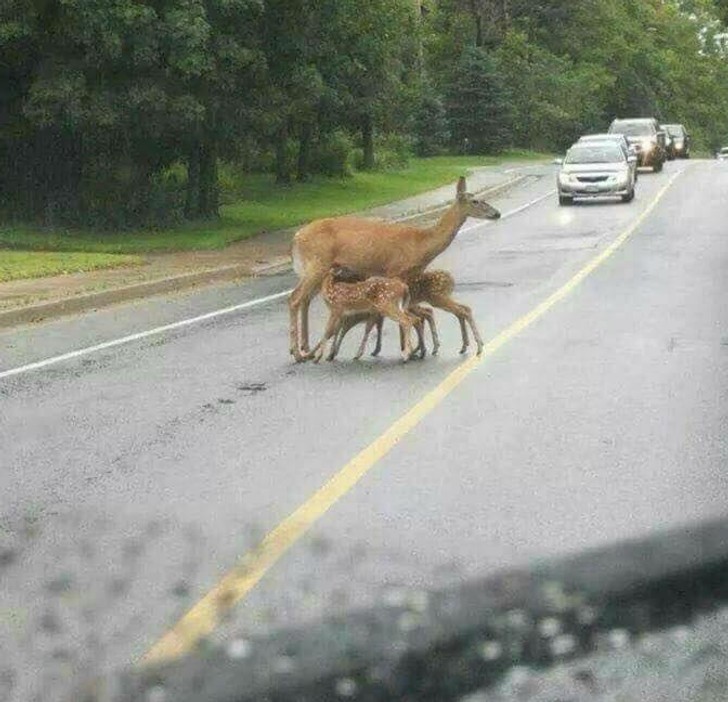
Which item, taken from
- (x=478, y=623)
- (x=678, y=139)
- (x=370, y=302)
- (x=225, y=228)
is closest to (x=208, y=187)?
(x=225, y=228)

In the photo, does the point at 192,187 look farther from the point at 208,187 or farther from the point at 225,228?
the point at 225,228

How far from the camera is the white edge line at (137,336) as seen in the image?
14.1 metres

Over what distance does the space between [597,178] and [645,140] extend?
18623 millimetres

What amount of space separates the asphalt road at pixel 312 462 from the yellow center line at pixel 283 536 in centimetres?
6

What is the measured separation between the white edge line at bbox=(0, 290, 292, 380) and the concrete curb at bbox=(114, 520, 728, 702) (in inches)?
458

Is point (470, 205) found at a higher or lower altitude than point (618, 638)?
lower

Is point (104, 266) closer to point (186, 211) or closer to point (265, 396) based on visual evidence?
point (186, 211)

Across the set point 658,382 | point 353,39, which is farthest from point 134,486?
point 353,39

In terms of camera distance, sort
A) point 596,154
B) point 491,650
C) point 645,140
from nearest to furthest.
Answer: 1. point 491,650
2. point 596,154
3. point 645,140

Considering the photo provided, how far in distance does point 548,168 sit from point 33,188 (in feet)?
118

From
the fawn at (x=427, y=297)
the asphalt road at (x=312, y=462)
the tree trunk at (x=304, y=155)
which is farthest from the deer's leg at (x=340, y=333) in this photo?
the tree trunk at (x=304, y=155)

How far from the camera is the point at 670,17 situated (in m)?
133

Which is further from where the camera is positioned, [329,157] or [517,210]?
[329,157]

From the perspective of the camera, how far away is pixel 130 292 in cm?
2108
